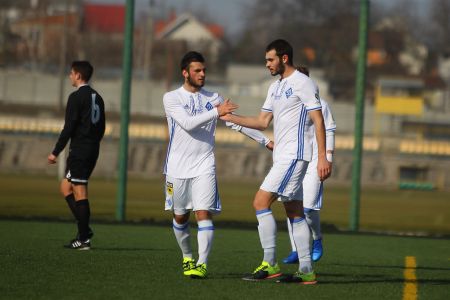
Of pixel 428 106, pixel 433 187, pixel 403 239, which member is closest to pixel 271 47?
pixel 403 239

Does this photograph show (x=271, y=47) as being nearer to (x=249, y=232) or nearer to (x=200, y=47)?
(x=249, y=232)

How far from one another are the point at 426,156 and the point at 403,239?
29161 mm

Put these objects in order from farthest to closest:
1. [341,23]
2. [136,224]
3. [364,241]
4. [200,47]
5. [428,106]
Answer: [200,47] < [341,23] < [428,106] < [136,224] < [364,241]

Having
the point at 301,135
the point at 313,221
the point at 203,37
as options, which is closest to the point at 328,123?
the point at 313,221

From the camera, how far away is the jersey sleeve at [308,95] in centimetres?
903

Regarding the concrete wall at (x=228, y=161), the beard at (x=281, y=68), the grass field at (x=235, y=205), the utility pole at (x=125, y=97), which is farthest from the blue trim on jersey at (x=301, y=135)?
the concrete wall at (x=228, y=161)

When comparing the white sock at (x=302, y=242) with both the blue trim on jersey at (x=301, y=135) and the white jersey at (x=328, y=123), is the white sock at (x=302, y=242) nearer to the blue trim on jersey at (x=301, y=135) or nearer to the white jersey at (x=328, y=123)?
the blue trim on jersey at (x=301, y=135)

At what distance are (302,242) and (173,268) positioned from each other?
1.50 meters

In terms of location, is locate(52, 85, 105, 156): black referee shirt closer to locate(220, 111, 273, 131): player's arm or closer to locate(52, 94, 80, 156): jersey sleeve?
locate(52, 94, 80, 156): jersey sleeve

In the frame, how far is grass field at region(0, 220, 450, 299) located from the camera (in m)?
8.47

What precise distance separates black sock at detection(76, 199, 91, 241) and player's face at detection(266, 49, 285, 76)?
11.6 feet

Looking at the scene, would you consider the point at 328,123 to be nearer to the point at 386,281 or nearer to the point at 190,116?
the point at 386,281

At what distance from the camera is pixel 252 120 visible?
941 centimetres

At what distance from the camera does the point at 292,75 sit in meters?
9.24
